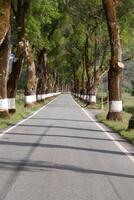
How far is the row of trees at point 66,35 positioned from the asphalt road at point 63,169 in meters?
11.1

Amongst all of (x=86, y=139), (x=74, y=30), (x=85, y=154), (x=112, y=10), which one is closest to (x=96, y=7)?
(x=74, y=30)

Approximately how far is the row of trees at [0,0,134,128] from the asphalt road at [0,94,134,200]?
1109 cm

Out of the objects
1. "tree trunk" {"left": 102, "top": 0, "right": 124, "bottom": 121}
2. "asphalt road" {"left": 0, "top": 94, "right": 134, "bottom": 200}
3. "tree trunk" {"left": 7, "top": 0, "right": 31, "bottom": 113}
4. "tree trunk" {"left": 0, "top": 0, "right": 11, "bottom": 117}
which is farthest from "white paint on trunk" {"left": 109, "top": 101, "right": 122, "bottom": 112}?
"asphalt road" {"left": 0, "top": 94, "right": 134, "bottom": 200}

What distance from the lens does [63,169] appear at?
38.2ft

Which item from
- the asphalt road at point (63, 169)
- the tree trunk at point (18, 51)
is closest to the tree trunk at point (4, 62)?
the tree trunk at point (18, 51)

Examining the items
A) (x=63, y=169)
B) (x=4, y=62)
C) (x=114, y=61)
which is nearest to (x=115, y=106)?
(x=114, y=61)

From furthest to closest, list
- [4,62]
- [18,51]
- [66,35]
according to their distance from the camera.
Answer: [66,35]
[18,51]
[4,62]

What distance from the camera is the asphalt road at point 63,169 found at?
916 cm

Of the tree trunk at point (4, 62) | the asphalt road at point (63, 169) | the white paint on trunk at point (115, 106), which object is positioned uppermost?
the tree trunk at point (4, 62)

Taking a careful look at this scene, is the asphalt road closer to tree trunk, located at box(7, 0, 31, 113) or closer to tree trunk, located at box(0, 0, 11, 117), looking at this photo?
tree trunk, located at box(0, 0, 11, 117)

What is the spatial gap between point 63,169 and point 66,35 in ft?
214

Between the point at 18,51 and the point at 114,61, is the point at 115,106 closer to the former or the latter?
the point at 114,61

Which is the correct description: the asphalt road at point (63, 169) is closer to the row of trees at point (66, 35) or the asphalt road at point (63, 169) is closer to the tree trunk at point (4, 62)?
the tree trunk at point (4, 62)

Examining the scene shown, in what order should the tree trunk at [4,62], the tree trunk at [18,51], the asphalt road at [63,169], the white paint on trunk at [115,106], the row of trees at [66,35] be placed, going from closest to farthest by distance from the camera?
the asphalt road at [63,169], the tree trunk at [4,62], the white paint on trunk at [115,106], the row of trees at [66,35], the tree trunk at [18,51]
